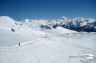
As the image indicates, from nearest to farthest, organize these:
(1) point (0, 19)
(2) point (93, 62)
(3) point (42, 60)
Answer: (2) point (93, 62) < (3) point (42, 60) < (1) point (0, 19)

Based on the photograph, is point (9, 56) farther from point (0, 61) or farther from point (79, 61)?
point (79, 61)

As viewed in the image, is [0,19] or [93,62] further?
[0,19]

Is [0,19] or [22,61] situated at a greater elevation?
[0,19]

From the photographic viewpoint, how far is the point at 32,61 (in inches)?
708

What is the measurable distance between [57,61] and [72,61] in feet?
5.23

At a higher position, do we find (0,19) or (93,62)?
(0,19)

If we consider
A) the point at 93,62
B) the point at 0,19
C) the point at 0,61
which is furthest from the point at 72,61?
the point at 0,19

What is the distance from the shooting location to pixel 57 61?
59.9 feet

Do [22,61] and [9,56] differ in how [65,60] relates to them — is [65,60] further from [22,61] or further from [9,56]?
[9,56]

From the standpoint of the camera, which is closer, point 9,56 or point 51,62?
point 51,62

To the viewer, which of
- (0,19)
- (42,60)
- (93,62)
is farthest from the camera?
(0,19)

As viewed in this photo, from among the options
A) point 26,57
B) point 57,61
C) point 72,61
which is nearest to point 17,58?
point 26,57

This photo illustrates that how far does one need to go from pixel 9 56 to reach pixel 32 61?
3.08 m

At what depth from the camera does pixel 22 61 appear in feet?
58.7
